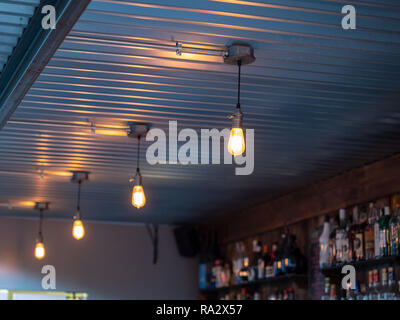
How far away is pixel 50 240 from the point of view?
29.2 feet

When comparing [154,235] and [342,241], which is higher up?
[154,235]

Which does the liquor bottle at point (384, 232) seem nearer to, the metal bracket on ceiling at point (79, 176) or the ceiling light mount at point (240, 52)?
the ceiling light mount at point (240, 52)

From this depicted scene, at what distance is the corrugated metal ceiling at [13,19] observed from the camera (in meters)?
A: 3.12

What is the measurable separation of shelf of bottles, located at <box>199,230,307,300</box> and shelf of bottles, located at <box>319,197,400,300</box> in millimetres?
630

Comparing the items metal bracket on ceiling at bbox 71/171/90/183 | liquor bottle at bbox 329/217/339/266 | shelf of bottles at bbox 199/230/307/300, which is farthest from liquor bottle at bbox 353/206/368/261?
metal bracket on ceiling at bbox 71/171/90/183

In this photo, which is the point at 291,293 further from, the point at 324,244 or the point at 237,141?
the point at 237,141

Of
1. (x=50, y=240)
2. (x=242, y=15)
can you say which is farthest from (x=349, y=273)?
(x=50, y=240)

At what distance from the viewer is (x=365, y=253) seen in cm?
558

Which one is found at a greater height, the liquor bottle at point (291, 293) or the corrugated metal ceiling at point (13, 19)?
the corrugated metal ceiling at point (13, 19)

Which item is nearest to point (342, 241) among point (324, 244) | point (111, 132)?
point (324, 244)

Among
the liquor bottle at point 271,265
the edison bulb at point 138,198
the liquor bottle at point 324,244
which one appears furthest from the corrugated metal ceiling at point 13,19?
the liquor bottle at point 271,265

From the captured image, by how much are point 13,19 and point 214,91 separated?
4.30ft
